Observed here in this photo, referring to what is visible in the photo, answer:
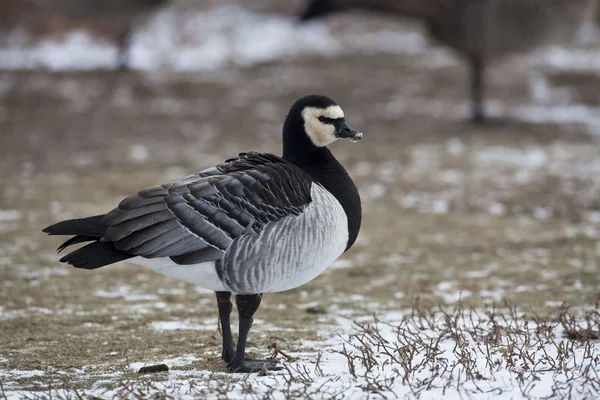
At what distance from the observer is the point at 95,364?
16.1ft

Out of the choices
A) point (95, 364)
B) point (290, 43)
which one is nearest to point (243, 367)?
point (95, 364)

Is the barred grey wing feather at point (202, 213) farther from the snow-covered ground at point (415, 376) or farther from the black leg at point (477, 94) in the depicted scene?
the black leg at point (477, 94)

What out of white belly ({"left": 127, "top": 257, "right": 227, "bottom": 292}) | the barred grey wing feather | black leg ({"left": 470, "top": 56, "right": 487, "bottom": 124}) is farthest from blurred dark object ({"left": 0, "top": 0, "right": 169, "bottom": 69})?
white belly ({"left": 127, "top": 257, "right": 227, "bottom": 292})

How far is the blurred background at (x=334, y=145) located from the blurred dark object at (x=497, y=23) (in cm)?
3

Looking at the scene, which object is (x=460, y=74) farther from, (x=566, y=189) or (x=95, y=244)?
(x=95, y=244)

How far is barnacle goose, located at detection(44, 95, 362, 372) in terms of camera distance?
4473 mm

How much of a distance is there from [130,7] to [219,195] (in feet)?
42.0

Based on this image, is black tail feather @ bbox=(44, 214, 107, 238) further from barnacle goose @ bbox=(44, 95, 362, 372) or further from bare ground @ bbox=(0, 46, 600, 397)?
bare ground @ bbox=(0, 46, 600, 397)

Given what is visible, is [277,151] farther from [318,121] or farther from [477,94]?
[318,121]

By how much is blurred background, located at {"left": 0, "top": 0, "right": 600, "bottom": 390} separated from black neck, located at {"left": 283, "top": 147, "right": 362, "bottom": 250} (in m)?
1.05

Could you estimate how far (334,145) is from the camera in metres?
13.4

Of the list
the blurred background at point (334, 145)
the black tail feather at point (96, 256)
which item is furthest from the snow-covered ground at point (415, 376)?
the blurred background at point (334, 145)

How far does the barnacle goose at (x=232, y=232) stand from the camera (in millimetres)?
4473

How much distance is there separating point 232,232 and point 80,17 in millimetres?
13154
